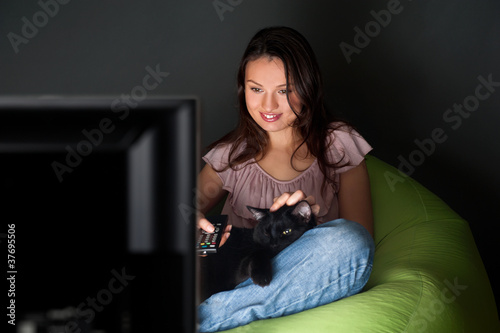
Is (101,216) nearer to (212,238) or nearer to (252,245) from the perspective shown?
(212,238)

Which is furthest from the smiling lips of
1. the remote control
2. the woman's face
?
the remote control

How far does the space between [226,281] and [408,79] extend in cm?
133

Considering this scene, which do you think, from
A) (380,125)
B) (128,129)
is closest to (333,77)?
(380,125)

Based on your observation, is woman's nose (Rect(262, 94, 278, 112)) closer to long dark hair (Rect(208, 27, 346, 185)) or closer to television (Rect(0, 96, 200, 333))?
long dark hair (Rect(208, 27, 346, 185))

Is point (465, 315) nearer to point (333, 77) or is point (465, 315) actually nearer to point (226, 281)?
point (226, 281)

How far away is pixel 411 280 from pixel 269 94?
2.19 ft

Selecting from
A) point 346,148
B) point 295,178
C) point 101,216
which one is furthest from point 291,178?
point 101,216

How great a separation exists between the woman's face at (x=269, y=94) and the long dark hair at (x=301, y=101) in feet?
0.06

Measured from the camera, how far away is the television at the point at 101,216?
1.98ft

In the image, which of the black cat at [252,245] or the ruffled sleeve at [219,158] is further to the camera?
the ruffled sleeve at [219,158]

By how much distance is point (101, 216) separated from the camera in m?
0.62

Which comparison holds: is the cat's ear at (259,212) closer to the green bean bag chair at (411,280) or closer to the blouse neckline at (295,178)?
the blouse neckline at (295,178)

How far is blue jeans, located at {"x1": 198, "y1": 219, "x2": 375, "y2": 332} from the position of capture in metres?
1.33

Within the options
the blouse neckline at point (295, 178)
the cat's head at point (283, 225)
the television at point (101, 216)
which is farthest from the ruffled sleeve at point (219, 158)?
the television at point (101, 216)
